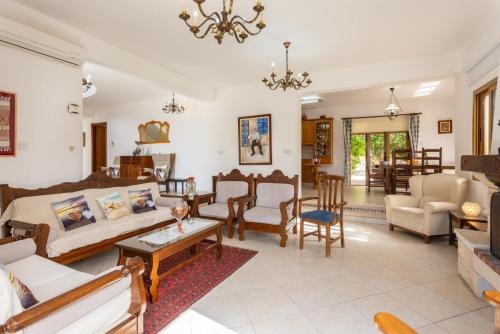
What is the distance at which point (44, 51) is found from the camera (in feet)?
9.36

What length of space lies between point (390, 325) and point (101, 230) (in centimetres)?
288

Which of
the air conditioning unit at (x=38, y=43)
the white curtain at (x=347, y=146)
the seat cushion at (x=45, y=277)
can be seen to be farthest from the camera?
the white curtain at (x=347, y=146)

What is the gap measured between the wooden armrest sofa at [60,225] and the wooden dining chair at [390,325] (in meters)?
2.63

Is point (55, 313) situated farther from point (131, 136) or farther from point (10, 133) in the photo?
point (131, 136)

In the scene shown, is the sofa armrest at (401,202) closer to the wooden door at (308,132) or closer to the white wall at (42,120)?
the wooden door at (308,132)

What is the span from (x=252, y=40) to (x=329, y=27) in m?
1.00

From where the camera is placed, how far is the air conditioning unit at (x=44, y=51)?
8.49 feet

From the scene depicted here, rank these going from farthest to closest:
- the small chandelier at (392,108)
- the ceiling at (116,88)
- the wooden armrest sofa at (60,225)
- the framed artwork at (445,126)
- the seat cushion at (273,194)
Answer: the framed artwork at (445,126) → the small chandelier at (392,108) → the ceiling at (116,88) → the seat cushion at (273,194) → the wooden armrest sofa at (60,225)

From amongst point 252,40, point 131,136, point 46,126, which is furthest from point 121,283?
point 131,136

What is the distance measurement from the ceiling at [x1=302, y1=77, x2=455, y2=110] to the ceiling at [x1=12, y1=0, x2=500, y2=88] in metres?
1.97

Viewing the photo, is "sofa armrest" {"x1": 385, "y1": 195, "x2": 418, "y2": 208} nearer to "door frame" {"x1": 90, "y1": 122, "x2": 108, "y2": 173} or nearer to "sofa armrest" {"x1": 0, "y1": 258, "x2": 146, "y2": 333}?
"sofa armrest" {"x1": 0, "y1": 258, "x2": 146, "y2": 333}

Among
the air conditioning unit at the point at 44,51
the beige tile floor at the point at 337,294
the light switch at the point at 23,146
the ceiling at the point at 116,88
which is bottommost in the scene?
the beige tile floor at the point at 337,294

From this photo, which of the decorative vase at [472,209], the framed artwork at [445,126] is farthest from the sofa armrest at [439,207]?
the framed artwork at [445,126]

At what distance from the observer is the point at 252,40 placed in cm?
346
